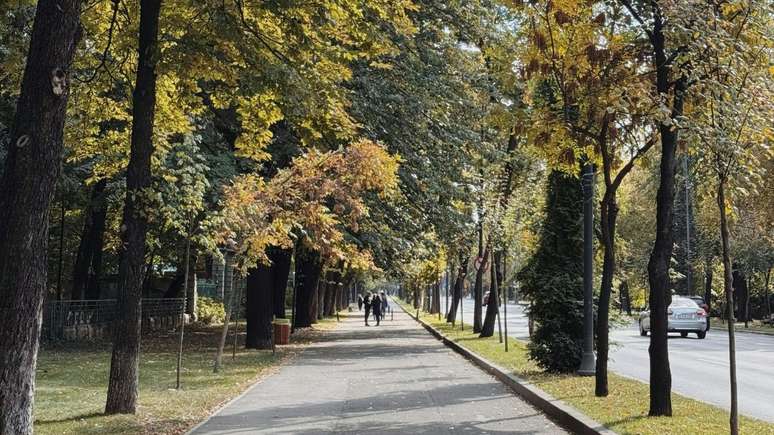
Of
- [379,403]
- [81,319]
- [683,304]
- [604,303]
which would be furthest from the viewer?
[683,304]

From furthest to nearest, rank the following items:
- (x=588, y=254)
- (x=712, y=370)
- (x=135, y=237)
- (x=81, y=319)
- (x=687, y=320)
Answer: (x=687, y=320) → (x=81, y=319) → (x=712, y=370) → (x=588, y=254) → (x=135, y=237)

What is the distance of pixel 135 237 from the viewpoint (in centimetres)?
1078

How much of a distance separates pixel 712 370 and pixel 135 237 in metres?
13.4

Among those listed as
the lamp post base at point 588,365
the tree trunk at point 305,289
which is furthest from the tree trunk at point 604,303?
the tree trunk at point 305,289

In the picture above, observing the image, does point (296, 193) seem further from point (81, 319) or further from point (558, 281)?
point (81, 319)

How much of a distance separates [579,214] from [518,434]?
663 centimetres

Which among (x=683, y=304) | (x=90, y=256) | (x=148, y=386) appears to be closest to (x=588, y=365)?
(x=148, y=386)

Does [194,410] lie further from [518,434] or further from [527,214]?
[527,214]

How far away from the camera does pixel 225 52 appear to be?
11.5 m

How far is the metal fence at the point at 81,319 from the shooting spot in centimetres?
2558

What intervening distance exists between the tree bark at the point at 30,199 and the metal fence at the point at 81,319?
15.4m

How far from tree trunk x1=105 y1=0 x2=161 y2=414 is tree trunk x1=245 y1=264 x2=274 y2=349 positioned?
12121 mm

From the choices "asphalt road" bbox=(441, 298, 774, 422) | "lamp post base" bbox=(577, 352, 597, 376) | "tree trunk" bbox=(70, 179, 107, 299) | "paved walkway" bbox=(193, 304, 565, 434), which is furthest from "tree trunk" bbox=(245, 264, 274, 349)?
"lamp post base" bbox=(577, 352, 597, 376)

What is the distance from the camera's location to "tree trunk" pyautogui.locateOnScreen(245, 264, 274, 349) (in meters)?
23.0
